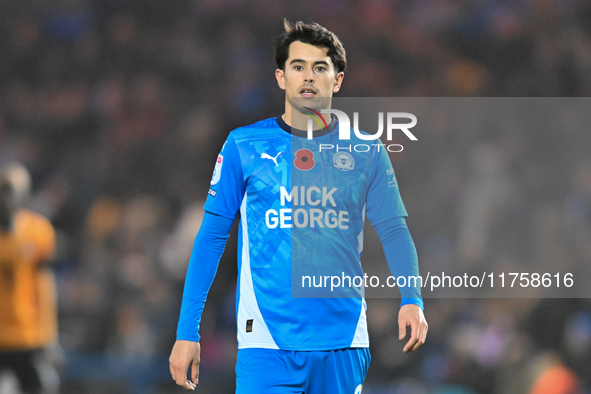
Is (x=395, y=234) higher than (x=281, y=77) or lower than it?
lower

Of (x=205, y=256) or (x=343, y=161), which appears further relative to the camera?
(x=343, y=161)

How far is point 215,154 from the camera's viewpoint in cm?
683

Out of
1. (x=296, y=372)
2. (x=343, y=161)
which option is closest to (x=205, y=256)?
(x=296, y=372)

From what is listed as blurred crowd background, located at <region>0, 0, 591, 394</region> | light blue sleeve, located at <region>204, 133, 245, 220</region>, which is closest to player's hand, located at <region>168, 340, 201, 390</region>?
light blue sleeve, located at <region>204, 133, 245, 220</region>

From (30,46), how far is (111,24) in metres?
0.92

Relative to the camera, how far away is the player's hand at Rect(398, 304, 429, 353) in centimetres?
241

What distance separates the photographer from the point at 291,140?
2.71 meters

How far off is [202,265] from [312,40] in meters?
0.97

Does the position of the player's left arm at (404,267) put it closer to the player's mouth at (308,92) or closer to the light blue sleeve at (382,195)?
the light blue sleeve at (382,195)

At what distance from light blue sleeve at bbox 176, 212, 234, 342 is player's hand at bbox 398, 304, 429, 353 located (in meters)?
0.71

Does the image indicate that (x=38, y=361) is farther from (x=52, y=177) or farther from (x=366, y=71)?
(x=366, y=71)

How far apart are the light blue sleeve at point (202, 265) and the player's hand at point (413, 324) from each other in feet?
2.33

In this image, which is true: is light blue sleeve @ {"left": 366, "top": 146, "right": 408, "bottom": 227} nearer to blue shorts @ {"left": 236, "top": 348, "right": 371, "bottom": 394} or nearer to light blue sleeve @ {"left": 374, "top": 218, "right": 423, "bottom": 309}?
light blue sleeve @ {"left": 374, "top": 218, "right": 423, "bottom": 309}

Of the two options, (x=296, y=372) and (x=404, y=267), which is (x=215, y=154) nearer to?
(x=404, y=267)
